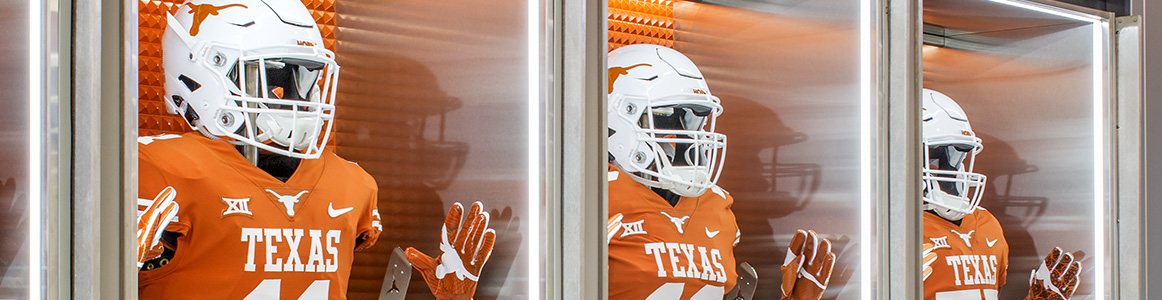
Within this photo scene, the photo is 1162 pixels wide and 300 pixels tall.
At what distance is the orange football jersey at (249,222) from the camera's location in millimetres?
1564

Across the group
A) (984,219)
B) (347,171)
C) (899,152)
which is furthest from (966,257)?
(347,171)

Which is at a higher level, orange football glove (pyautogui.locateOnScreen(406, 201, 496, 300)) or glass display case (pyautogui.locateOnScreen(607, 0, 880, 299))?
Result: glass display case (pyautogui.locateOnScreen(607, 0, 880, 299))

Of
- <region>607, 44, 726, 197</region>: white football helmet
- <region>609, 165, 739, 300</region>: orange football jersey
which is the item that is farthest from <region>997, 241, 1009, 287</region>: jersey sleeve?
<region>607, 44, 726, 197</region>: white football helmet

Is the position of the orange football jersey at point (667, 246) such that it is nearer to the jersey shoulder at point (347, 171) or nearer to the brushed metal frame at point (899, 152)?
the brushed metal frame at point (899, 152)

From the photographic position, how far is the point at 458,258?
→ 176 centimetres

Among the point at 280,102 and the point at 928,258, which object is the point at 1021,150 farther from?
the point at 280,102

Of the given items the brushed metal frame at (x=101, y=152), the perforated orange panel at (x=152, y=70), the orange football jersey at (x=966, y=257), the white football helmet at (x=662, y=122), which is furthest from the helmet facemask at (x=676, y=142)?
the brushed metal frame at (x=101, y=152)

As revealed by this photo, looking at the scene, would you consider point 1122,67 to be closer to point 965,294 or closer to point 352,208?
point 965,294

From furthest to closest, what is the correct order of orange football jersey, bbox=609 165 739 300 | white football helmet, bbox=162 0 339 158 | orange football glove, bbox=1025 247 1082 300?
orange football glove, bbox=1025 247 1082 300 → orange football jersey, bbox=609 165 739 300 → white football helmet, bbox=162 0 339 158

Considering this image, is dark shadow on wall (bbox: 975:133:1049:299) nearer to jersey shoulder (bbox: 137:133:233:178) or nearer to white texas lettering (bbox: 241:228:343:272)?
white texas lettering (bbox: 241:228:343:272)

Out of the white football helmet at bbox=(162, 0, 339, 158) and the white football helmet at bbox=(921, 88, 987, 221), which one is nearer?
the white football helmet at bbox=(162, 0, 339, 158)

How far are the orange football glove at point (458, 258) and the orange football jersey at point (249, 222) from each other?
0.12 metres

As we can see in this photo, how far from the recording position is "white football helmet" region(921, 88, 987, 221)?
98.3 inches

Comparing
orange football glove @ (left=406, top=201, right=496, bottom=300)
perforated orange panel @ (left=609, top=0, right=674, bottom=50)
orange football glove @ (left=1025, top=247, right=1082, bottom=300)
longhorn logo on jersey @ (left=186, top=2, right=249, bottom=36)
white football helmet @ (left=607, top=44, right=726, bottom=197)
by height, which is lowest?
orange football glove @ (left=1025, top=247, right=1082, bottom=300)
